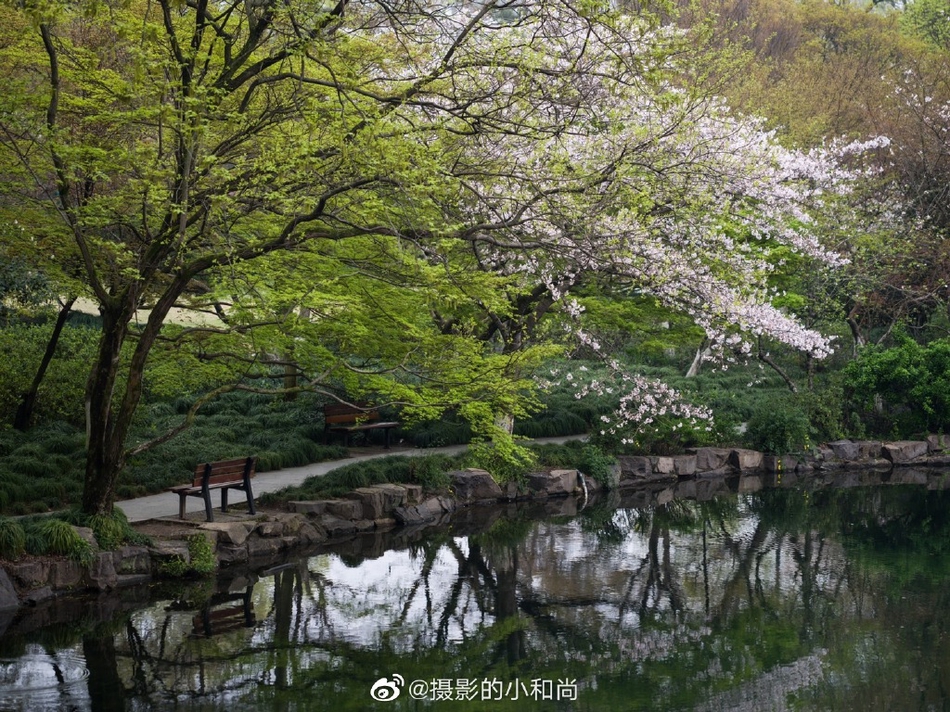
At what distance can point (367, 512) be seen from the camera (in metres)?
13.0

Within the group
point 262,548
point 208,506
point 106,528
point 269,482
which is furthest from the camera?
point 269,482

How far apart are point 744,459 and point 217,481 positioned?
10.5 m

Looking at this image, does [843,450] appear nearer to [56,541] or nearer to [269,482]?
[269,482]

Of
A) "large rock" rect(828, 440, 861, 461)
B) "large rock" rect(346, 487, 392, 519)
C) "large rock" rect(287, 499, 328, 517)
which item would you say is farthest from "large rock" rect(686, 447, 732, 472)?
"large rock" rect(287, 499, 328, 517)

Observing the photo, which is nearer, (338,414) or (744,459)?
(338,414)

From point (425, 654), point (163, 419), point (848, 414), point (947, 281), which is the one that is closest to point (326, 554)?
point (425, 654)

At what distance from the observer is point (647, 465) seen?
17.4 meters

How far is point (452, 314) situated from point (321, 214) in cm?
584

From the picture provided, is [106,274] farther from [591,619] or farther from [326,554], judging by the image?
[591,619]

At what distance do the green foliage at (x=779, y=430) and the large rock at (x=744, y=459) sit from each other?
42cm

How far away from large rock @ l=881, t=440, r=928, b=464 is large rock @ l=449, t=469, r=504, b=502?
873 cm

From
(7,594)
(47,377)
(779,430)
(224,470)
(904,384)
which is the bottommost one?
(7,594)

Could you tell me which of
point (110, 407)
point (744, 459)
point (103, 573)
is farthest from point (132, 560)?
point (744, 459)

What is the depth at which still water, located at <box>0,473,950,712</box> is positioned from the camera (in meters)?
7.37
